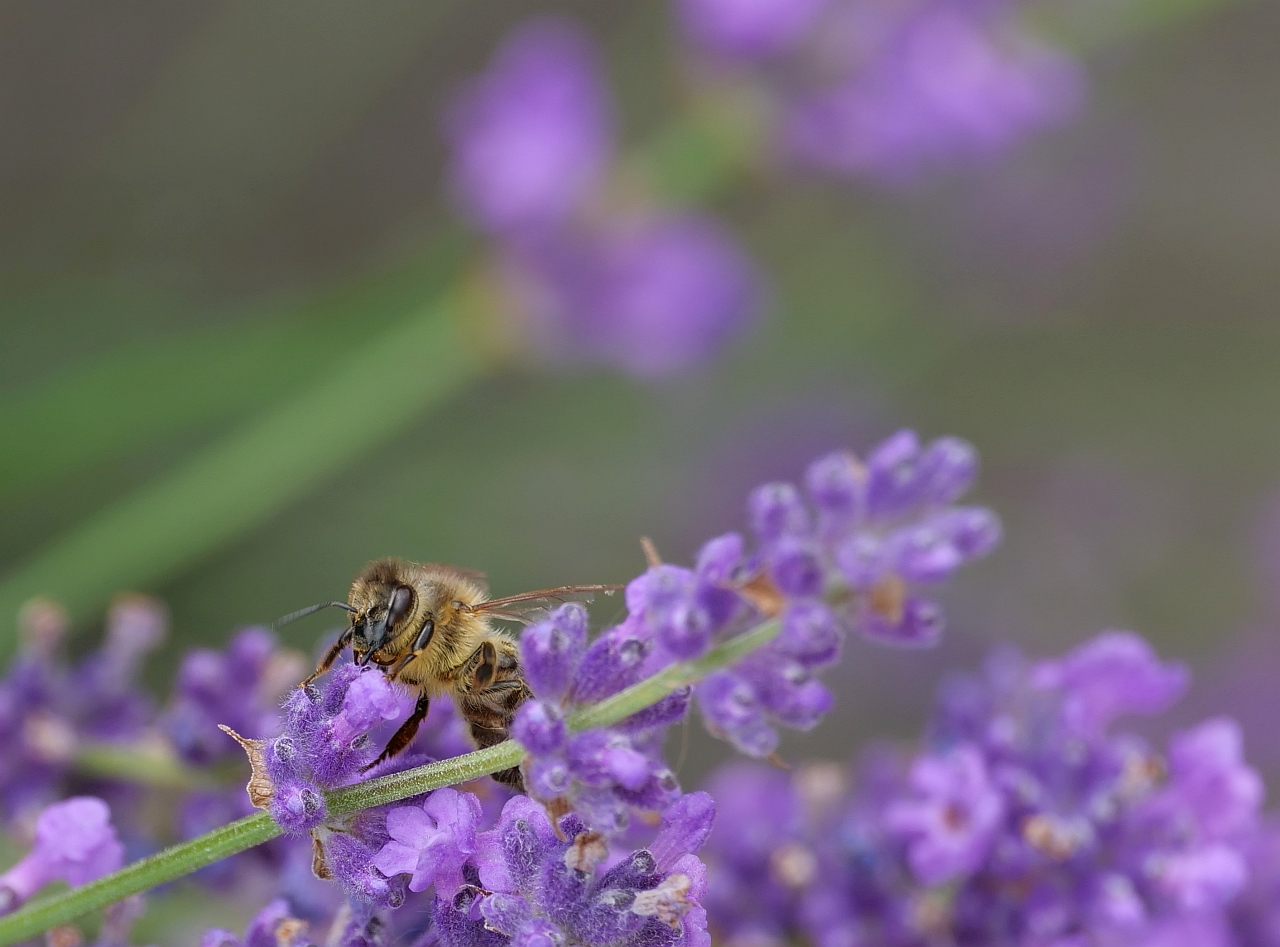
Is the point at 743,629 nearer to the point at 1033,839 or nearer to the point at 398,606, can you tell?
the point at 398,606

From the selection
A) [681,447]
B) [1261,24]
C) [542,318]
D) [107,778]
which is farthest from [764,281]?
[107,778]

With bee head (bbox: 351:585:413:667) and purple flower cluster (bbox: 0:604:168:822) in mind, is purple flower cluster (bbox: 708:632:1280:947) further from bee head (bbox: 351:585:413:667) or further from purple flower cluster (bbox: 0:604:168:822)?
purple flower cluster (bbox: 0:604:168:822)

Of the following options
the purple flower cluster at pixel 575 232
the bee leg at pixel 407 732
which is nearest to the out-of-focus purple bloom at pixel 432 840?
the bee leg at pixel 407 732

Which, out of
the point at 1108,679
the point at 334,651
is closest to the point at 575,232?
the point at 1108,679

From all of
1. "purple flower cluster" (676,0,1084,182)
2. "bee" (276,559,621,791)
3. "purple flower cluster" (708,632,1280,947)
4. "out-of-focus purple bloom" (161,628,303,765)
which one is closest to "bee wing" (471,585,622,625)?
"bee" (276,559,621,791)

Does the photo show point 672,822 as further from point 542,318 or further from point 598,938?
point 542,318
